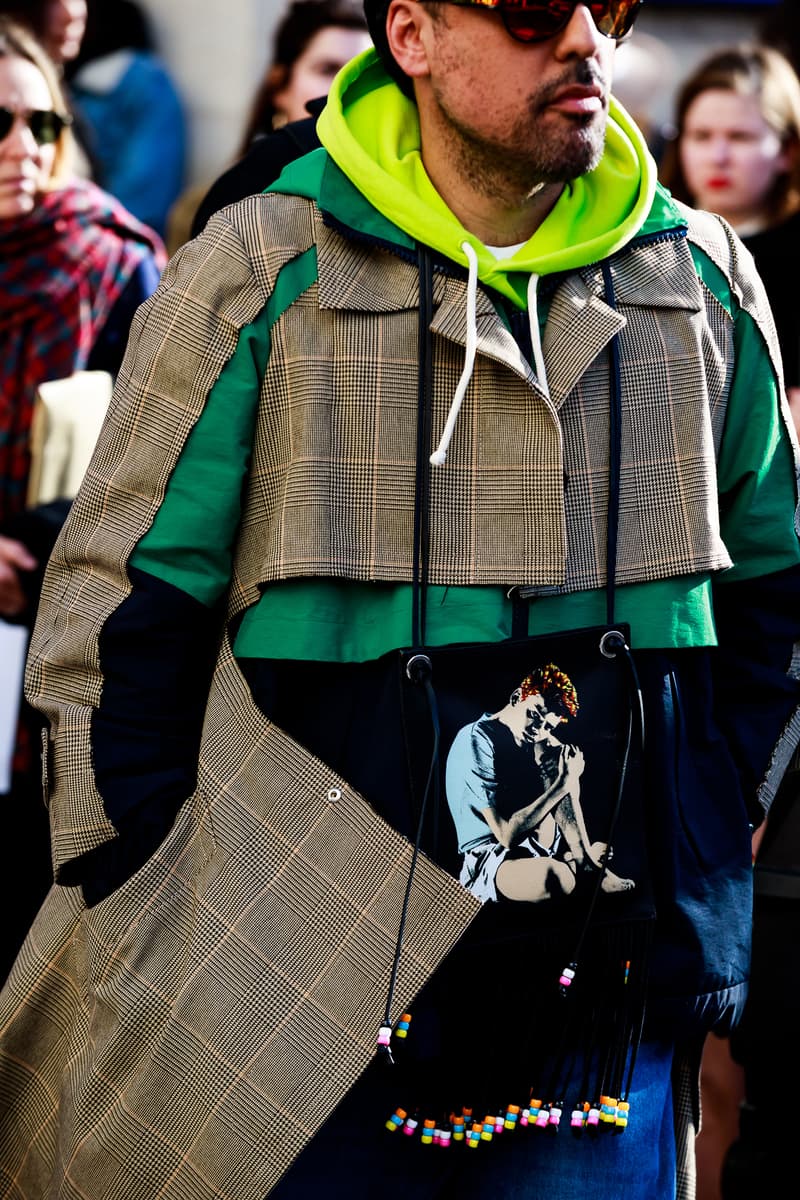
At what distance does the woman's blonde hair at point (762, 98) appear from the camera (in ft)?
16.5

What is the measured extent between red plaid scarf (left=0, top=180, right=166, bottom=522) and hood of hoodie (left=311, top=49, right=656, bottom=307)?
5.62 feet

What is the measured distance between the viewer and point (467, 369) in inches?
95.4

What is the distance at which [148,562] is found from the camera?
251 cm

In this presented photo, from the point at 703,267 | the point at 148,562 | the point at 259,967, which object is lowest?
the point at 259,967

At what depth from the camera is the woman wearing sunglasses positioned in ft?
13.7

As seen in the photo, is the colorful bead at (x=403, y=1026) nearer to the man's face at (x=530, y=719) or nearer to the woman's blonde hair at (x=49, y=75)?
the man's face at (x=530, y=719)

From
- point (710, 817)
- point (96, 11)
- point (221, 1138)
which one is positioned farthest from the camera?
point (96, 11)

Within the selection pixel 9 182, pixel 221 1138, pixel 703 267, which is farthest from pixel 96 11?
pixel 221 1138

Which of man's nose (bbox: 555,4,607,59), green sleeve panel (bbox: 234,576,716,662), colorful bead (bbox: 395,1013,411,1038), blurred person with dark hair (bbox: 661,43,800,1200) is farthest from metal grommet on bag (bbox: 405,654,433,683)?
blurred person with dark hair (bbox: 661,43,800,1200)

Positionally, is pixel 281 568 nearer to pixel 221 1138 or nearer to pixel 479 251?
pixel 479 251

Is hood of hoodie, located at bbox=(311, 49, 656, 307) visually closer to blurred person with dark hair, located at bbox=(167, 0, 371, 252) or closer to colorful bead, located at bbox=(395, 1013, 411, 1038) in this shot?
colorful bead, located at bbox=(395, 1013, 411, 1038)

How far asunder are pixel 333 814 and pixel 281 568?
0.33 metres

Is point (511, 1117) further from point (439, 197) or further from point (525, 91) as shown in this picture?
point (525, 91)

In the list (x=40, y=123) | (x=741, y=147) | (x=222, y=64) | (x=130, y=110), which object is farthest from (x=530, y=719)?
(x=222, y=64)
